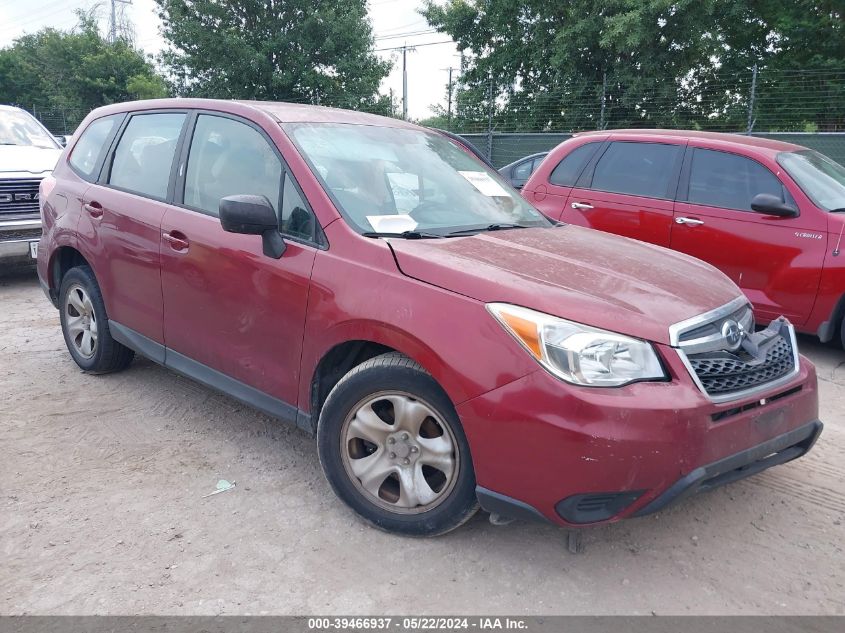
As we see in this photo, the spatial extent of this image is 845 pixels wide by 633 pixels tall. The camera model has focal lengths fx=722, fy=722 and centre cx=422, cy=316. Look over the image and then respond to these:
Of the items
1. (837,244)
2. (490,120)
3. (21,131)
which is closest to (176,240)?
(837,244)

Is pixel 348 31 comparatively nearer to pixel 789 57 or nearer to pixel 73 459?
pixel 789 57

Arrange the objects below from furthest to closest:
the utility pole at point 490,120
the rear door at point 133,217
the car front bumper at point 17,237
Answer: the utility pole at point 490,120 < the car front bumper at point 17,237 < the rear door at point 133,217

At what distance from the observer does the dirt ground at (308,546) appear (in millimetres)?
2627

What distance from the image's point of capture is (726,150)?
237 inches

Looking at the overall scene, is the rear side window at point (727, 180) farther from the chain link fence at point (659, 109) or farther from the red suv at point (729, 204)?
the chain link fence at point (659, 109)

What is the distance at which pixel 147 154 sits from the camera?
170 inches

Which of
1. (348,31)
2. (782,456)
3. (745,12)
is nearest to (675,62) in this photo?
(745,12)

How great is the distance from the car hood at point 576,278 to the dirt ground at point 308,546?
0.98 m

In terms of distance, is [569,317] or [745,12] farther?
[745,12]

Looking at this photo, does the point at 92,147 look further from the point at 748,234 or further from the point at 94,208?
the point at 748,234

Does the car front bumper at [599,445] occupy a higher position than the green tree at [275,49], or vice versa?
the green tree at [275,49]

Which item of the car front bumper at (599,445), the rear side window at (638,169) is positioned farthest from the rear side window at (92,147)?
the rear side window at (638,169)

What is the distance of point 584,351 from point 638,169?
Answer: 4.40 metres

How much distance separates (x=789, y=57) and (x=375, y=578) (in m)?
19.0
